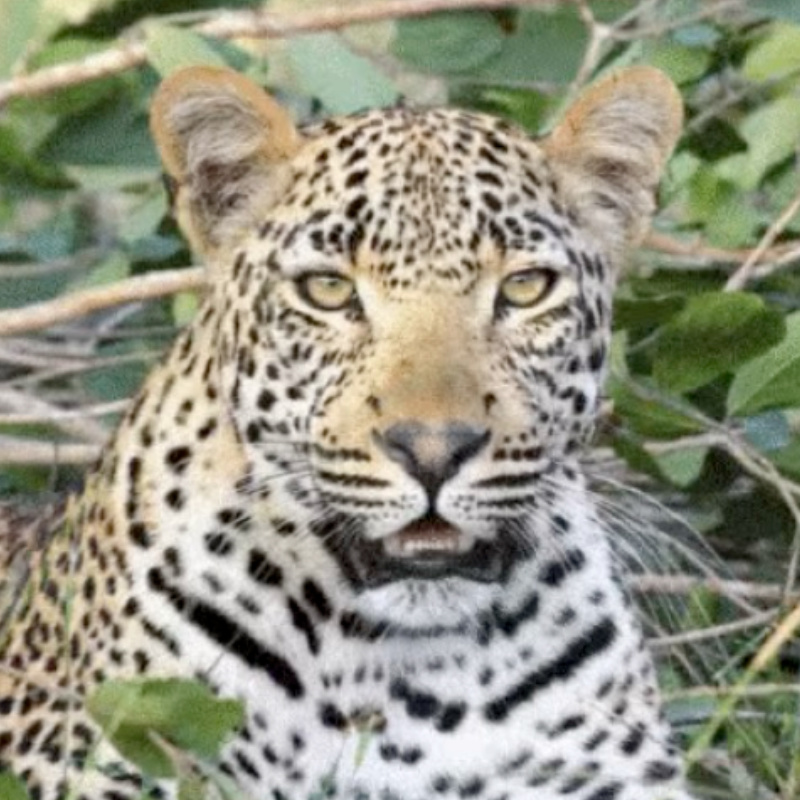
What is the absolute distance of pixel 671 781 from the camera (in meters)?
5.85

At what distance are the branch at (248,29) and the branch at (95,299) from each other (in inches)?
19.6

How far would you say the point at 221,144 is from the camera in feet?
19.3

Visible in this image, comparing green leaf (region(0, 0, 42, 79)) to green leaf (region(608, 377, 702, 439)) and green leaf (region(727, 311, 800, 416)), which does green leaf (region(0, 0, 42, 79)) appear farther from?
green leaf (region(727, 311, 800, 416))

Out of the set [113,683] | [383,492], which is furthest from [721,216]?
[113,683]

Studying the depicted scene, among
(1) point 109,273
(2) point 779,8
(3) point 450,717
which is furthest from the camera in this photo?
(1) point 109,273

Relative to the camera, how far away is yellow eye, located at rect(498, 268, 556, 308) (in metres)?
5.72

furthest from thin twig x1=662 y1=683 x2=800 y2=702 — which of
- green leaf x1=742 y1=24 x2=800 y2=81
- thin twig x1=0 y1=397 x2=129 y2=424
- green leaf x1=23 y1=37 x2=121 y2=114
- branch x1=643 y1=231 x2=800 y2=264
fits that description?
green leaf x1=23 y1=37 x2=121 y2=114

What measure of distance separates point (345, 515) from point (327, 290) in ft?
1.47

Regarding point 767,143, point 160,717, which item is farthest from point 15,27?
point 160,717

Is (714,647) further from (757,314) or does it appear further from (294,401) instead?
(294,401)

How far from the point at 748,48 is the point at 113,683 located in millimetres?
3753

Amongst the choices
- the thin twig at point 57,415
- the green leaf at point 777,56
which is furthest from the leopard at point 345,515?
the green leaf at point 777,56

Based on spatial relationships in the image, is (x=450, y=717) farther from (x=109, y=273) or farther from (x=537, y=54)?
(x=537, y=54)

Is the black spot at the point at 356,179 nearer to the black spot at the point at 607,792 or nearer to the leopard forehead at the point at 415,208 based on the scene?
the leopard forehead at the point at 415,208
